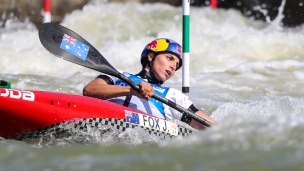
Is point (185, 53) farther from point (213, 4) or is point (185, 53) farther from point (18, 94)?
point (213, 4)

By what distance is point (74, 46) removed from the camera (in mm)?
5691

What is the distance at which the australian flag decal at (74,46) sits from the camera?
566 centimetres

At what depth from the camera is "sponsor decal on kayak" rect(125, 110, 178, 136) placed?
17.1 feet

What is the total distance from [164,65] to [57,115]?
906 millimetres

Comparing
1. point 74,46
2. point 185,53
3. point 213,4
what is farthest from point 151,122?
point 213,4

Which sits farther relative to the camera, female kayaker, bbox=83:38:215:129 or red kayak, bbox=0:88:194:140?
female kayaker, bbox=83:38:215:129

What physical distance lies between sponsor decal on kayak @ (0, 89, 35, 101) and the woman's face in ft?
3.09

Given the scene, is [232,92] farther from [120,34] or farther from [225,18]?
[225,18]

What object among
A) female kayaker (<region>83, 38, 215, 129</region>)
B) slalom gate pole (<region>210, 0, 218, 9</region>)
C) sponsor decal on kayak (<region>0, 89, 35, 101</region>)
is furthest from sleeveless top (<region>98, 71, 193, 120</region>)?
slalom gate pole (<region>210, 0, 218, 9</region>)

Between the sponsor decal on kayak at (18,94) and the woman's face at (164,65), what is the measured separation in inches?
37.1

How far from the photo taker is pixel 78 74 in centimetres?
923

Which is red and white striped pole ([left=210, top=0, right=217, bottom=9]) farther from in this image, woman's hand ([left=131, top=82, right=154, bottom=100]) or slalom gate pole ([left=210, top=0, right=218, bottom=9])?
woman's hand ([left=131, top=82, right=154, bottom=100])

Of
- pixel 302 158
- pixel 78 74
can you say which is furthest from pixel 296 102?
pixel 302 158

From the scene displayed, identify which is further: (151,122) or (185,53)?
(185,53)
